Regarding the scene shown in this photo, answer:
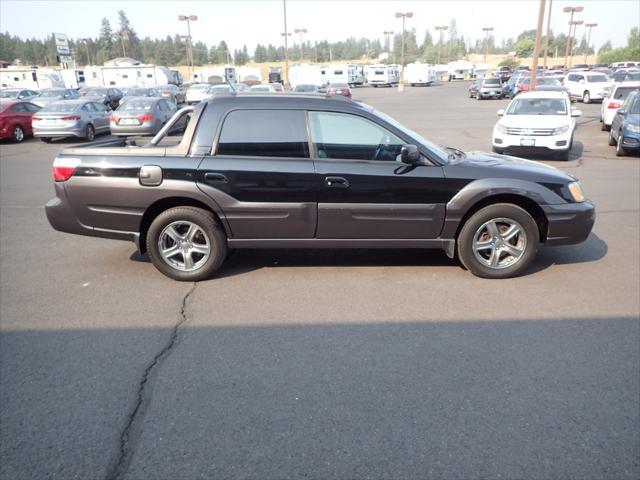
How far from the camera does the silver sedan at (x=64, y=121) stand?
17.0m

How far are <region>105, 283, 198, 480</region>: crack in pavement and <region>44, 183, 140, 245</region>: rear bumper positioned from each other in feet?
4.92

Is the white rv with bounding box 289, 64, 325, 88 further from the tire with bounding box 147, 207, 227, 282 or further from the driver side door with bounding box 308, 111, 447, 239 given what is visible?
the tire with bounding box 147, 207, 227, 282

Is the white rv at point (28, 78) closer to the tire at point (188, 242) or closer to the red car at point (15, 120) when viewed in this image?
the red car at point (15, 120)

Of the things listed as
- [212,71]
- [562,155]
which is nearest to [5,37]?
[212,71]

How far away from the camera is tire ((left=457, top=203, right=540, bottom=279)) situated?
507cm

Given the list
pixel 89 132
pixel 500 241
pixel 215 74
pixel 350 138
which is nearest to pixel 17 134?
pixel 89 132

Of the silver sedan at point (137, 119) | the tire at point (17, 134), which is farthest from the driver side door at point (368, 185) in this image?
the tire at point (17, 134)

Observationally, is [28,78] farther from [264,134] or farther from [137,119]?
[264,134]

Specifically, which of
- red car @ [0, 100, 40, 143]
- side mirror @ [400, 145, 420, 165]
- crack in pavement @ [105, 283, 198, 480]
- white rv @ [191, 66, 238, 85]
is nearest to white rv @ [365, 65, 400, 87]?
white rv @ [191, 66, 238, 85]

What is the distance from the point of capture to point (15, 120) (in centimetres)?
1791

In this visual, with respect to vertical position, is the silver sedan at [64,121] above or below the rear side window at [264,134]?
below

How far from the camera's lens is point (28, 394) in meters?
3.24

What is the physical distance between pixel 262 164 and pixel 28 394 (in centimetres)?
271

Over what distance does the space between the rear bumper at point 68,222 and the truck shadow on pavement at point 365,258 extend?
2.36 feet
